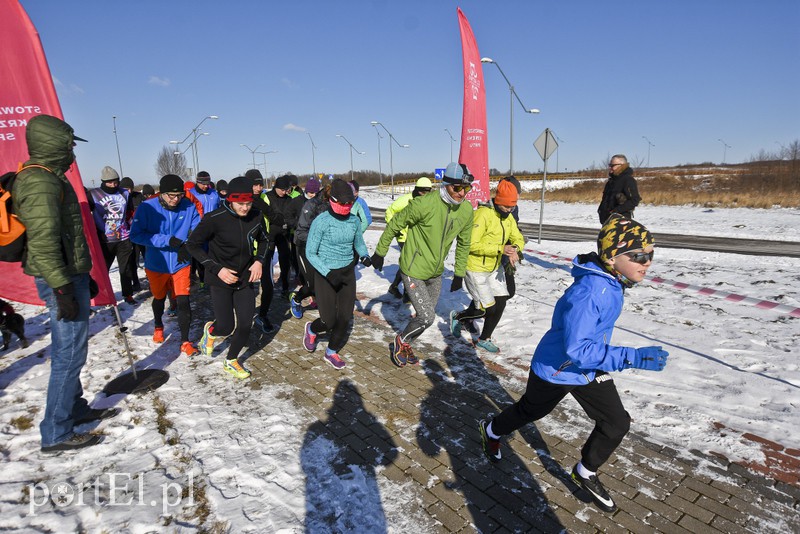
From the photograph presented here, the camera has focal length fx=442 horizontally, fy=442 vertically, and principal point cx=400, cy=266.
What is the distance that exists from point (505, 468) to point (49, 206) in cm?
370

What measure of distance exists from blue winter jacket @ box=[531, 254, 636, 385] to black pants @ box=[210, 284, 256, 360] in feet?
10.4

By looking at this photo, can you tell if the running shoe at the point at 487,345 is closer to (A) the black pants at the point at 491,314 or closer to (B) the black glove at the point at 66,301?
(A) the black pants at the point at 491,314

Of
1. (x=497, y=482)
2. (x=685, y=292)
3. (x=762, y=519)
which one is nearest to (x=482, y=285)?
(x=497, y=482)

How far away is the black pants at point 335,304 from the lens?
4.78 metres

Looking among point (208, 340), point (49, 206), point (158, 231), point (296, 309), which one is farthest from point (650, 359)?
point (296, 309)

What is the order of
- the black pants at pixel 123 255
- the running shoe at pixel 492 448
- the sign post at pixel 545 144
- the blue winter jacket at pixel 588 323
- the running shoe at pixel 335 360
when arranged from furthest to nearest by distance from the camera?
the sign post at pixel 545 144
the black pants at pixel 123 255
the running shoe at pixel 335 360
the running shoe at pixel 492 448
the blue winter jacket at pixel 588 323

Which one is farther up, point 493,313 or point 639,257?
point 639,257

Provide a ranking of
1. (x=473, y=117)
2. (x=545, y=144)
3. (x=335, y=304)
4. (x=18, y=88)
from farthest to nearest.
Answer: (x=545, y=144), (x=473, y=117), (x=335, y=304), (x=18, y=88)

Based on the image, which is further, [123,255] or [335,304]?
[123,255]

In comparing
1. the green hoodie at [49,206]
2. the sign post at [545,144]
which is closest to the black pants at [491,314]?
the green hoodie at [49,206]

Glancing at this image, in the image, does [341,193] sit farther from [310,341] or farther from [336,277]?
[310,341]

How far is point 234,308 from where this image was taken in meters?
4.74

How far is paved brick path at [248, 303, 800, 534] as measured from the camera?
277 cm

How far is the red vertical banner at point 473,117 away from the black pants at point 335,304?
18.7 feet
